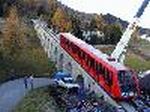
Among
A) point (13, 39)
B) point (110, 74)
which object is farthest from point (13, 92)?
point (13, 39)

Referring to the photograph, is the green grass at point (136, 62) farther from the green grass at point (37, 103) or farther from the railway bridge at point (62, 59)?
the green grass at point (37, 103)

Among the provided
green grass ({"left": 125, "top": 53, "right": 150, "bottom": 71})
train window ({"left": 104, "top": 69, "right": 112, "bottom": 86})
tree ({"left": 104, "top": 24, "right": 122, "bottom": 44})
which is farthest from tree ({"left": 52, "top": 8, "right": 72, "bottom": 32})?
train window ({"left": 104, "top": 69, "right": 112, "bottom": 86})

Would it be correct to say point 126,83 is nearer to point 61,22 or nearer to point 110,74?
point 110,74

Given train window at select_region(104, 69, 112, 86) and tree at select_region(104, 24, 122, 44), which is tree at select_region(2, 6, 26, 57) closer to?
tree at select_region(104, 24, 122, 44)

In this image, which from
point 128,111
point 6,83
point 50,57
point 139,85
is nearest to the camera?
point 128,111

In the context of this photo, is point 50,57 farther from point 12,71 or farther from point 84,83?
point 84,83

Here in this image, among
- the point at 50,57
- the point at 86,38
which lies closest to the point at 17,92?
the point at 50,57

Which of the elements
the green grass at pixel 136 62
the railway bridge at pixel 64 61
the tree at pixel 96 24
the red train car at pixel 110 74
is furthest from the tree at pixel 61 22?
the red train car at pixel 110 74

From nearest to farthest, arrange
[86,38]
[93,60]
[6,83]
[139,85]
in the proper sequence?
[139,85] < [93,60] < [6,83] < [86,38]
